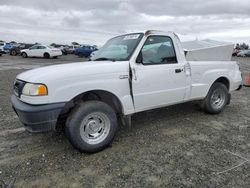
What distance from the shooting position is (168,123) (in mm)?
4566

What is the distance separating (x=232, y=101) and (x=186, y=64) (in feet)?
10.3

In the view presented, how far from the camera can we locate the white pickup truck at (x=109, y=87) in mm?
2883

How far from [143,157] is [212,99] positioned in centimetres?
271

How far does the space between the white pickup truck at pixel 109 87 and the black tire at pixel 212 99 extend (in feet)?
0.73

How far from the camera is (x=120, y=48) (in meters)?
3.92

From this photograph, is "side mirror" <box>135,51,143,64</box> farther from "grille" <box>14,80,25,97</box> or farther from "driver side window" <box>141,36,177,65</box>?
"grille" <box>14,80,25,97</box>

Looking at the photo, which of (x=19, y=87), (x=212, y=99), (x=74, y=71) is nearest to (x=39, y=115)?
(x=19, y=87)

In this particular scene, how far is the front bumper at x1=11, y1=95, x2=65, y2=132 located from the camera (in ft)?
9.22

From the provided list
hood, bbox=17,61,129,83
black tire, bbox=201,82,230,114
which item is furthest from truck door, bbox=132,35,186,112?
black tire, bbox=201,82,230,114

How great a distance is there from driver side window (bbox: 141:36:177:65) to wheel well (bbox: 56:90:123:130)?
83cm

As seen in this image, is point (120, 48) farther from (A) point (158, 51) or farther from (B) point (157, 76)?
(B) point (157, 76)

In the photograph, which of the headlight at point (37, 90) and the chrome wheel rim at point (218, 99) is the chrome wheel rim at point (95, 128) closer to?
the headlight at point (37, 90)

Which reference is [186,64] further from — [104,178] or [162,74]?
[104,178]

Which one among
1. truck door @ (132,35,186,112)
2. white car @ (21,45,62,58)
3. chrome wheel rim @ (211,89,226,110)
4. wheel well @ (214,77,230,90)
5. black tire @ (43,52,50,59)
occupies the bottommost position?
chrome wheel rim @ (211,89,226,110)
